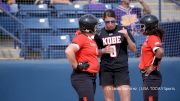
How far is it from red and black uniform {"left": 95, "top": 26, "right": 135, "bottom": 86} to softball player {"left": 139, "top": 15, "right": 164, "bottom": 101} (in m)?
0.32

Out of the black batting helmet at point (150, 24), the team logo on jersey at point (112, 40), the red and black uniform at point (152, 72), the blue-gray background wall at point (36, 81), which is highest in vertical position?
the black batting helmet at point (150, 24)

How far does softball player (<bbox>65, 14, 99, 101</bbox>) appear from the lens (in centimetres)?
615

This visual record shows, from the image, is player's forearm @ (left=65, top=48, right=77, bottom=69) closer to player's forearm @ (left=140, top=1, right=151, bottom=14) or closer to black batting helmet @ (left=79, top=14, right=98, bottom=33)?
black batting helmet @ (left=79, top=14, right=98, bottom=33)

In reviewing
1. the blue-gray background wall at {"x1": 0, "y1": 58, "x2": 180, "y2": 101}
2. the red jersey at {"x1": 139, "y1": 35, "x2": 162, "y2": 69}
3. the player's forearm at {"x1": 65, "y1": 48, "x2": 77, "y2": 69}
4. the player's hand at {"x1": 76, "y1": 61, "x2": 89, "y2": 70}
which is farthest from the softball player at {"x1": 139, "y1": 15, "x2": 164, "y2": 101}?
the blue-gray background wall at {"x1": 0, "y1": 58, "x2": 180, "y2": 101}

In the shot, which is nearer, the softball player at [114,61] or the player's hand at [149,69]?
the player's hand at [149,69]

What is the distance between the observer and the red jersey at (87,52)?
247 inches

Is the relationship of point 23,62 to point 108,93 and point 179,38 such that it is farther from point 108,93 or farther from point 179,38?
point 179,38

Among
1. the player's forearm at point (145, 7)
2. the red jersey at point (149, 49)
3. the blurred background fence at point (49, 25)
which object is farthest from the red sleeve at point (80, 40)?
the player's forearm at point (145, 7)

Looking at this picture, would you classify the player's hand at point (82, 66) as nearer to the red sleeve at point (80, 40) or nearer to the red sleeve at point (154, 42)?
the red sleeve at point (80, 40)

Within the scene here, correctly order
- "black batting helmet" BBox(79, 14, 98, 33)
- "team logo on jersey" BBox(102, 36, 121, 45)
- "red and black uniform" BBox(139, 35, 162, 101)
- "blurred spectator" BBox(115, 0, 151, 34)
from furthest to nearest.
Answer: "blurred spectator" BBox(115, 0, 151, 34), "team logo on jersey" BBox(102, 36, 121, 45), "red and black uniform" BBox(139, 35, 162, 101), "black batting helmet" BBox(79, 14, 98, 33)

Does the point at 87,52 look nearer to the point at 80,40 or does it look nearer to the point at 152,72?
the point at 80,40

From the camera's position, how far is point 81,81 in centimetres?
619

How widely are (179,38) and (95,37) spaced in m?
2.31

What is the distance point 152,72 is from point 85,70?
0.94m
